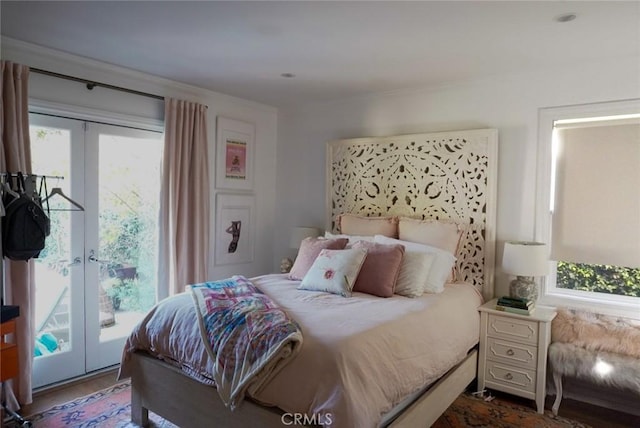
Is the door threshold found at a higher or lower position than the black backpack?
lower

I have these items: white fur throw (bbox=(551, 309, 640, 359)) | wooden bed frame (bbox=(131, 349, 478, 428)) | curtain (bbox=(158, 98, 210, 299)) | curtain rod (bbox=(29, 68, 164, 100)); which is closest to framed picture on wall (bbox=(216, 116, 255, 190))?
curtain (bbox=(158, 98, 210, 299))

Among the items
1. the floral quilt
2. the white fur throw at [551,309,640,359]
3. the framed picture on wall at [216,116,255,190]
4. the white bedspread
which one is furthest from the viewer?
the framed picture on wall at [216,116,255,190]

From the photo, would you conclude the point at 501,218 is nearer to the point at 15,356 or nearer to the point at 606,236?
the point at 606,236

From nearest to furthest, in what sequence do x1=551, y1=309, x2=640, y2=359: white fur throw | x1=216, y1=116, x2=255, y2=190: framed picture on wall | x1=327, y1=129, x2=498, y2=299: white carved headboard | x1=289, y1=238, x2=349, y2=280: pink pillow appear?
x1=551, y1=309, x2=640, y2=359: white fur throw, x1=289, y1=238, x2=349, y2=280: pink pillow, x1=327, y1=129, x2=498, y2=299: white carved headboard, x1=216, y1=116, x2=255, y2=190: framed picture on wall

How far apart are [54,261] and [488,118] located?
3.66 metres

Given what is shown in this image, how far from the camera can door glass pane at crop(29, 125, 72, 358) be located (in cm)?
311

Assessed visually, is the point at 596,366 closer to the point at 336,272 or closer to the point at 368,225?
the point at 336,272

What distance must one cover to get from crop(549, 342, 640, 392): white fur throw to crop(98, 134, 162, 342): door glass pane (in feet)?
10.9

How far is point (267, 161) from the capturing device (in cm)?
489

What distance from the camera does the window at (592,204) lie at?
2.97m

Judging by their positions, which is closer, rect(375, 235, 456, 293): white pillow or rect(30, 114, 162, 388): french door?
rect(375, 235, 456, 293): white pillow

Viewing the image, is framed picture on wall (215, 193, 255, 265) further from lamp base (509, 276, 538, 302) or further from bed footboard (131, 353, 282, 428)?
lamp base (509, 276, 538, 302)

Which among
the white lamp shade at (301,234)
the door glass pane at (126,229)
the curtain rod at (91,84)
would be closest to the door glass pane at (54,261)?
the door glass pane at (126,229)

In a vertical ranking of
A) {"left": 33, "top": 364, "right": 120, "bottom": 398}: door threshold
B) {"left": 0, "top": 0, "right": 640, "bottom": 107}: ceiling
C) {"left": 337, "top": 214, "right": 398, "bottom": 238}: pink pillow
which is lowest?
{"left": 33, "top": 364, "right": 120, "bottom": 398}: door threshold
